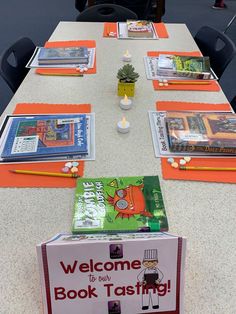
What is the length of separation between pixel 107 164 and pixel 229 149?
1.19 feet

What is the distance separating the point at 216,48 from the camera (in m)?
1.94

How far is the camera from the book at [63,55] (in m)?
1.58

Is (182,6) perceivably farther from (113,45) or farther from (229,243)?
(229,243)

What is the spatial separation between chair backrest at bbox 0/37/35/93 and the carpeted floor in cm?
189

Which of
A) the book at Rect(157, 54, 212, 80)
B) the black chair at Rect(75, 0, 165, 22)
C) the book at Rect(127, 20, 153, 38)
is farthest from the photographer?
the black chair at Rect(75, 0, 165, 22)

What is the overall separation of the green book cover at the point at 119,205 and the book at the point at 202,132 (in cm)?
19

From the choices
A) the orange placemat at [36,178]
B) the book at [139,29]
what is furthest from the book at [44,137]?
the book at [139,29]

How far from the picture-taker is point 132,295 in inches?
25.4

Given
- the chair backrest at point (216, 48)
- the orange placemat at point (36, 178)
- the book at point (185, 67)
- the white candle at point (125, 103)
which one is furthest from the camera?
the chair backrest at point (216, 48)

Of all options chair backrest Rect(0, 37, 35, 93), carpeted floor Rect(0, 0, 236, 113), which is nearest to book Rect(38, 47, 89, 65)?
chair backrest Rect(0, 37, 35, 93)

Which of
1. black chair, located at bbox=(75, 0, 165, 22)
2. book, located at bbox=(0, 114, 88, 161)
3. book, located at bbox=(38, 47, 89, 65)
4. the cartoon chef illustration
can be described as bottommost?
the cartoon chef illustration

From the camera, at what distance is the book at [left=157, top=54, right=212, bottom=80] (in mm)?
1486

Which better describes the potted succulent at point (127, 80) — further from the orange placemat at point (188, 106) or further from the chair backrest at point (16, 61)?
the chair backrest at point (16, 61)

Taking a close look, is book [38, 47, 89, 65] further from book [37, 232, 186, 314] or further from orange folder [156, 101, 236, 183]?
book [37, 232, 186, 314]
